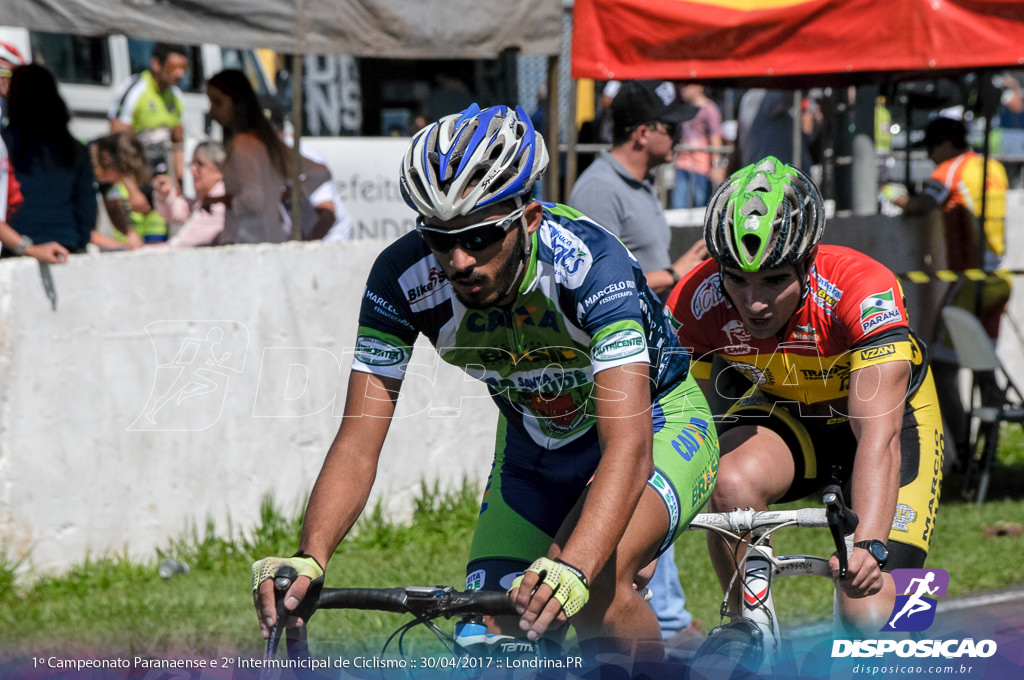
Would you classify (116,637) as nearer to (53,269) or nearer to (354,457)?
(53,269)

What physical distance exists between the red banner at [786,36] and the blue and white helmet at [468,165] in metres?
5.08

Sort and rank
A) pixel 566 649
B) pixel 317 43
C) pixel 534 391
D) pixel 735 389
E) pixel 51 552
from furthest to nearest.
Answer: pixel 317 43, pixel 51 552, pixel 735 389, pixel 534 391, pixel 566 649

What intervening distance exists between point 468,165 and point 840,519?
1464 mm

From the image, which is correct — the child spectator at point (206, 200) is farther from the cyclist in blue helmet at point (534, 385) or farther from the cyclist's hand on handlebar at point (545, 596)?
the cyclist's hand on handlebar at point (545, 596)

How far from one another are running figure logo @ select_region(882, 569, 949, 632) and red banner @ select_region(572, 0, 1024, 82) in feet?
15.3

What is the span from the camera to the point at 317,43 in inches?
313

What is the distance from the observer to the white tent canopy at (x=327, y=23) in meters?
7.04

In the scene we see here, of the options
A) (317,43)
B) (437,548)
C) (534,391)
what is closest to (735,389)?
(534,391)

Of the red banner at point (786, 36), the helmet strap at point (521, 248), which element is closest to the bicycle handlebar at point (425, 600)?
the helmet strap at point (521, 248)

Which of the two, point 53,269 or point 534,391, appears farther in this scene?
point 53,269

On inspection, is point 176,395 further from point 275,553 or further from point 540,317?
point 540,317

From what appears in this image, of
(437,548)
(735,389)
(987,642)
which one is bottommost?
(437,548)

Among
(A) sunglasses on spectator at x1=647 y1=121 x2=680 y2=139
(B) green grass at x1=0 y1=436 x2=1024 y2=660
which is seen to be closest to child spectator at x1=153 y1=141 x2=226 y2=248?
(B) green grass at x1=0 y1=436 x2=1024 y2=660

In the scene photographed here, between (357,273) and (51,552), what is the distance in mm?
2438
